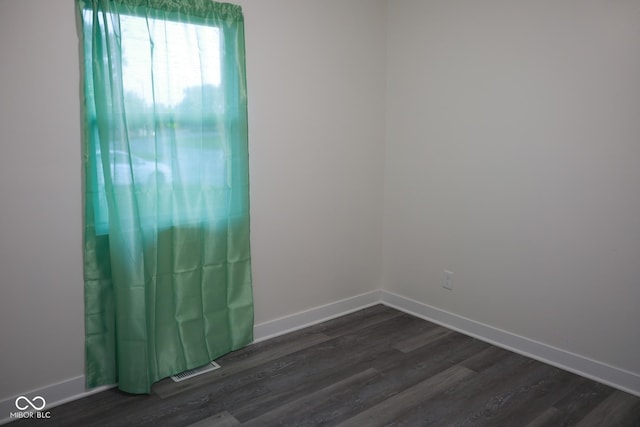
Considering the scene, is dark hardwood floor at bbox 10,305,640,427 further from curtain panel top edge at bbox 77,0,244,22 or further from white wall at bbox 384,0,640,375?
curtain panel top edge at bbox 77,0,244,22

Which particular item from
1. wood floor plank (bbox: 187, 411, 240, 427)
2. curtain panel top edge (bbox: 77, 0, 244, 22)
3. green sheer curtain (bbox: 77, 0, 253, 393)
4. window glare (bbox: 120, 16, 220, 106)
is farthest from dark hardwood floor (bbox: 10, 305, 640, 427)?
curtain panel top edge (bbox: 77, 0, 244, 22)

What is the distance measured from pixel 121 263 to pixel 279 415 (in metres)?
1.06

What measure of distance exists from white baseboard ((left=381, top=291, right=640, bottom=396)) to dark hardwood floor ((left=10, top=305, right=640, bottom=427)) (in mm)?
62

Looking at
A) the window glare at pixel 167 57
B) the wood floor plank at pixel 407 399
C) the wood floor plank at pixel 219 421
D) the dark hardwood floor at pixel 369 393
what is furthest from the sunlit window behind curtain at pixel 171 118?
the wood floor plank at pixel 407 399

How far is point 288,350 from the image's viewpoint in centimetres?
290

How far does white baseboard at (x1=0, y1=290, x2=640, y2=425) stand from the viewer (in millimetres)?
2297

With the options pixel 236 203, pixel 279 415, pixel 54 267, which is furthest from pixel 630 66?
pixel 54 267

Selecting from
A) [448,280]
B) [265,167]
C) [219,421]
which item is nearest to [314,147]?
[265,167]

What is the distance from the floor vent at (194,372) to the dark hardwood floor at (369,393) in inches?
1.8

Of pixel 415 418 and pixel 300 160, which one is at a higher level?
pixel 300 160

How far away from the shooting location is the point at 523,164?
2760 millimetres

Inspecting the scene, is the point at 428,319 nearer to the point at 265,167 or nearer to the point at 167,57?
the point at 265,167

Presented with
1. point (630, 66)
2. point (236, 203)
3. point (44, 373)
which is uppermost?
point (630, 66)

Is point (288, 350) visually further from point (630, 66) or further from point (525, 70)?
point (630, 66)
